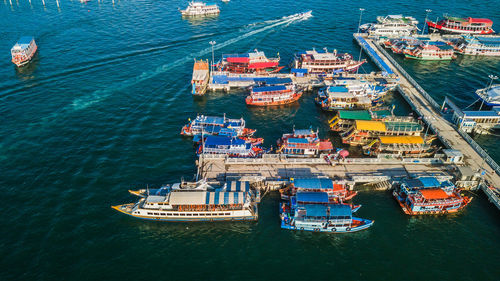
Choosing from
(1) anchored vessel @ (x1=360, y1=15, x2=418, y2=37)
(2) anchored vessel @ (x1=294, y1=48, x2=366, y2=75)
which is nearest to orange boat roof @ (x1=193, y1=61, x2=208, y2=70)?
(2) anchored vessel @ (x1=294, y1=48, x2=366, y2=75)

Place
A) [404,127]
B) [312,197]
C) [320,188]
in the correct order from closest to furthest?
[312,197] < [320,188] < [404,127]

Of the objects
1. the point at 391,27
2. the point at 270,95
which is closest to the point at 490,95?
the point at 391,27

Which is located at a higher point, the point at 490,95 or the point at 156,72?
the point at 490,95

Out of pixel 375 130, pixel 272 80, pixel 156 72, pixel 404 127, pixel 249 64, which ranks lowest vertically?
pixel 375 130

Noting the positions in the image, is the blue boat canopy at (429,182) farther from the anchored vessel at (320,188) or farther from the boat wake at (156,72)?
the boat wake at (156,72)

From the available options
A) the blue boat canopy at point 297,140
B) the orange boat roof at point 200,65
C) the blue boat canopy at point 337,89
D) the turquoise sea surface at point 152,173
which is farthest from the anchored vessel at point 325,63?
the blue boat canopy at point 297,140

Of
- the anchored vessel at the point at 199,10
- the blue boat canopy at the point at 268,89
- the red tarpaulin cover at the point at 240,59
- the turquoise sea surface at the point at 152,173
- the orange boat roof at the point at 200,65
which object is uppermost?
the anchored vessel at the point at 199,10

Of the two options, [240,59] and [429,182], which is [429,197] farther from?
[240,59]
